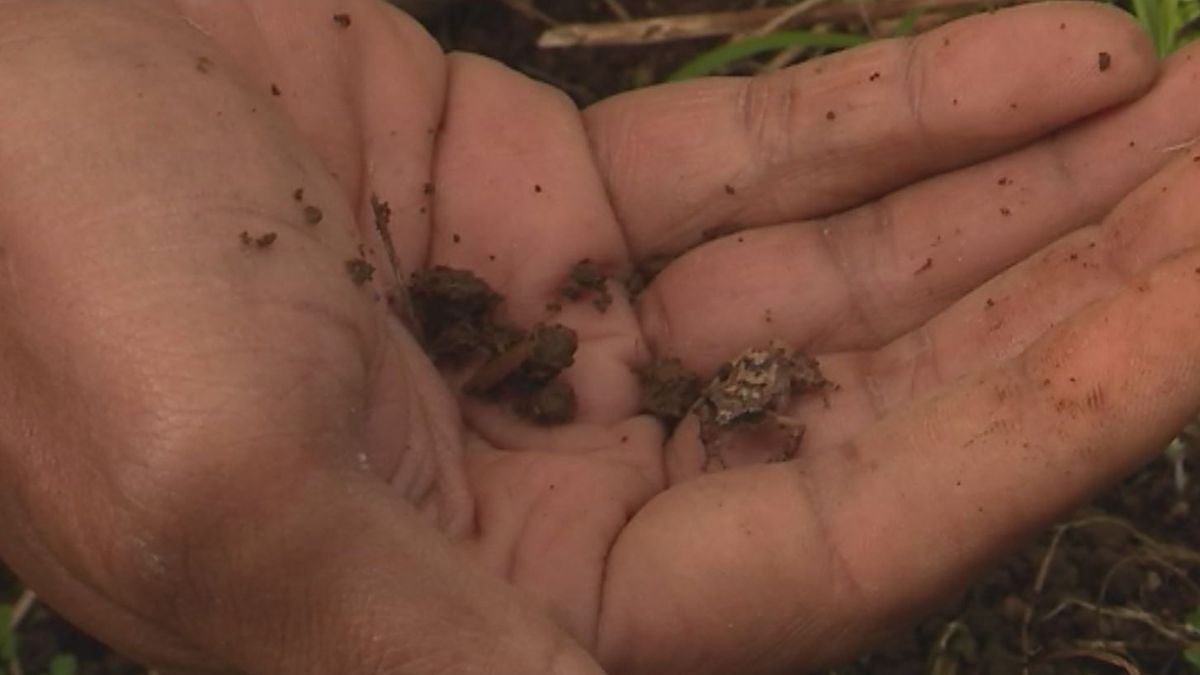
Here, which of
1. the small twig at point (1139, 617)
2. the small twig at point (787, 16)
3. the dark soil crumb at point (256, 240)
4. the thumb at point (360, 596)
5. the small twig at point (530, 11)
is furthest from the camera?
the small twig at point (530, 11)

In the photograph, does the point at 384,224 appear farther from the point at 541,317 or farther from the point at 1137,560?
the point at 1137,560

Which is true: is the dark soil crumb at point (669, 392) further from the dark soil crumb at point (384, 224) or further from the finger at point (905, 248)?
the dark soil crumb at point (384, 224)

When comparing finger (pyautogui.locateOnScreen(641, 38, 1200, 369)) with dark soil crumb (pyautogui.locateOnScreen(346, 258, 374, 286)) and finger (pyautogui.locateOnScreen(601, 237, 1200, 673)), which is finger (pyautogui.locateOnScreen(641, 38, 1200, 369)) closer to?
→ finger (pyautogui.locateOnScreen(601, 237, 1200, 673))

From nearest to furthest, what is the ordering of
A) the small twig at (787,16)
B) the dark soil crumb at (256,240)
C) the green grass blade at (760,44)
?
the dark soil crumb at (256,240) < the green grass blade at (760,44) < the small twig at (787,16)

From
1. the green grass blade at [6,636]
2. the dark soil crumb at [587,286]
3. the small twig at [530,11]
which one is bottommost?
the green grass blade at [6,636]

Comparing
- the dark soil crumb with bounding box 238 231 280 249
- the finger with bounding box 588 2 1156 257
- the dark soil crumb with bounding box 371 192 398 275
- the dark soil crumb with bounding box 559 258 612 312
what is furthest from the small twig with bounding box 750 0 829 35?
the dark soil crumb with bounding box 238 231 280 249

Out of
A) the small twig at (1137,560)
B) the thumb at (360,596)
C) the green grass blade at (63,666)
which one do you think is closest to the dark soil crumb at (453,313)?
the thumb at (360,596)

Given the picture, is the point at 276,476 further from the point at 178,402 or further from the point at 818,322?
the point at 818,322
